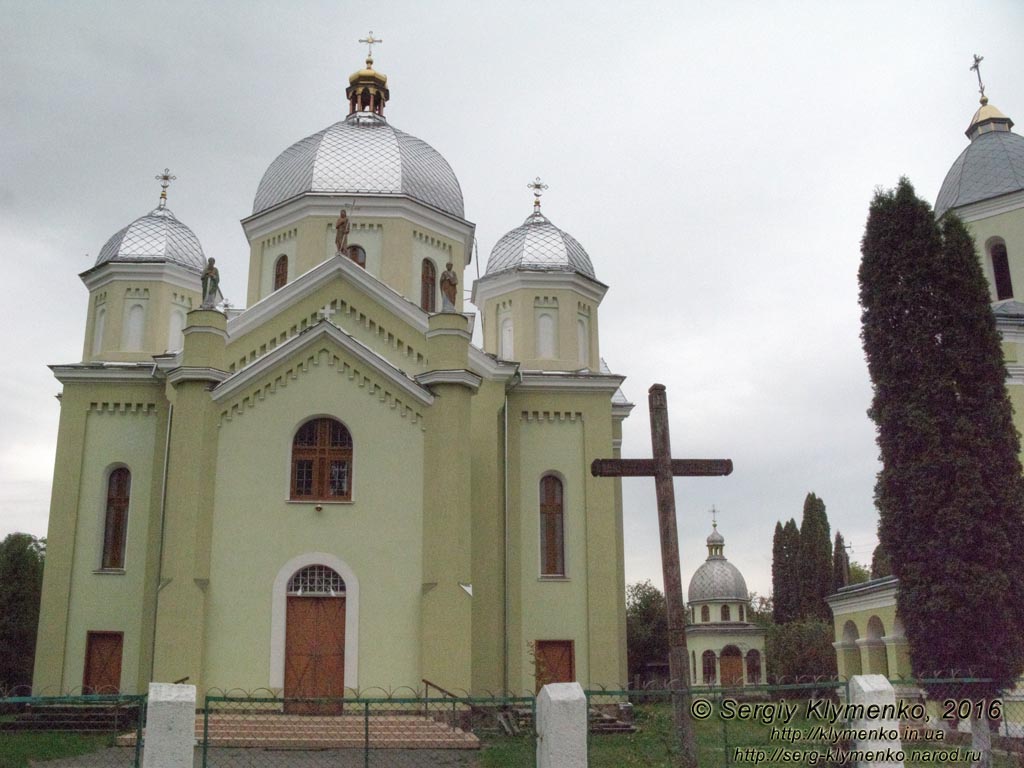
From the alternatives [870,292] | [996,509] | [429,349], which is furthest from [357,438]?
[996,509]

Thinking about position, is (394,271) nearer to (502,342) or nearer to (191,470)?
(502,342)

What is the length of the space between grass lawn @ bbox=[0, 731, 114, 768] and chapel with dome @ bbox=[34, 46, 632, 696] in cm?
144

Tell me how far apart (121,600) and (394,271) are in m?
8.52

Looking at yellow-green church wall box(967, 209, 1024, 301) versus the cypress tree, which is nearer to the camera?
the cypress tree

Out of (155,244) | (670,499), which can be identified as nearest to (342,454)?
(670,499)

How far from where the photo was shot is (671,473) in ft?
38.9

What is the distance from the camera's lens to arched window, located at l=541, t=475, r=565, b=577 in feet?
68.9

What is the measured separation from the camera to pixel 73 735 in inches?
653

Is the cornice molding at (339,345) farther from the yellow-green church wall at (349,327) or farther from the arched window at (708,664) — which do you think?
the arched window at (708,664)

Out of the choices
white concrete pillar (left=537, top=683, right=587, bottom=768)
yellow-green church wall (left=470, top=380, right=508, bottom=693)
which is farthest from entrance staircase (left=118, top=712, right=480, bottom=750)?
white concrete pillar (left=537, top=683, right=587, bottom=768)

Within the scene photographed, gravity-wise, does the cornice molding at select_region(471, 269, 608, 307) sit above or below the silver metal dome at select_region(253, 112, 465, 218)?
below

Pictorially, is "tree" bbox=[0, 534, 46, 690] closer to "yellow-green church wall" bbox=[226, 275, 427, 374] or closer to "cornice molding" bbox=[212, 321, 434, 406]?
"yellow-green church wall" bbox=[226, 275, 427, 374]

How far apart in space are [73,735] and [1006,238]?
77.7 feet

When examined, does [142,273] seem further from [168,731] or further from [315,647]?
[168,731]
